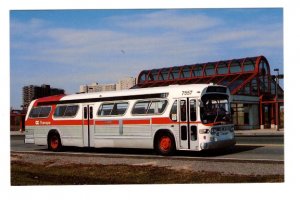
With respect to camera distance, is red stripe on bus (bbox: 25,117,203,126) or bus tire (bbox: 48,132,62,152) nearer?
red stripe on bus (bbox: 25,117,203,126)

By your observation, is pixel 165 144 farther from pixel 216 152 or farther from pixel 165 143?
pixel 216 152

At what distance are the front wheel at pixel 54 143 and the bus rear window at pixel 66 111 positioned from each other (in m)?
0.99

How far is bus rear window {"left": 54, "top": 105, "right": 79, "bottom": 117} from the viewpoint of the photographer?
18891mm

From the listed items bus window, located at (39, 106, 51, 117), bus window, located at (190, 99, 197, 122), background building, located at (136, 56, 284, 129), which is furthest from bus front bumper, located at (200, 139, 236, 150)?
background building, located at (136, 56, 284, 129)

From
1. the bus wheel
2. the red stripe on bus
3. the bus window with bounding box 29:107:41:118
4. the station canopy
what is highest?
the station canopy

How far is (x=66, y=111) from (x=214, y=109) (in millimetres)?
7056

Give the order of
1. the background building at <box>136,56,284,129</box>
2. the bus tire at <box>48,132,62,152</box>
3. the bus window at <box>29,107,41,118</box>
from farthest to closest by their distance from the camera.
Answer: the background building at <box>136,56,284,129</box> → the bus window at <box>29,107,41,118</box> → the bus tire at <box>48,132,62,152</box>

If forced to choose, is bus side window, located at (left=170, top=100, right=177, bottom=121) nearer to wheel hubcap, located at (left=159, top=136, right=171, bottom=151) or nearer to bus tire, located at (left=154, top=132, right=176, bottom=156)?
bus tire, located at (left=154, top=132, right=176, bottom=156)

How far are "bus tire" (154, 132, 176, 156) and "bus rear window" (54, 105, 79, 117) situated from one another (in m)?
4.55

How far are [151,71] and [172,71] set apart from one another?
3.04 m

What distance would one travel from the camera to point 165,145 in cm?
1581

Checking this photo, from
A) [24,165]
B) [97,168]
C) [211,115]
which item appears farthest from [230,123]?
[24,165]

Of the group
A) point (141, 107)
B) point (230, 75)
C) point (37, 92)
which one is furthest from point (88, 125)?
point (230, 75)

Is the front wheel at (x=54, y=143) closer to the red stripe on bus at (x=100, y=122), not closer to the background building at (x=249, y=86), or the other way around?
the red stripe on bus at (x=100, y=122)
